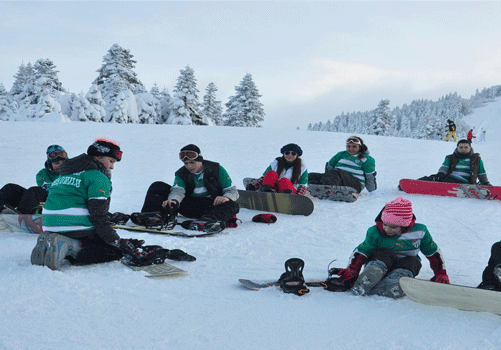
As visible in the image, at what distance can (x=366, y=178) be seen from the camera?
878 centimetres

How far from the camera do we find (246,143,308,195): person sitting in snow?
742 cm

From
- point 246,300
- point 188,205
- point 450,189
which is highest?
point 450,189

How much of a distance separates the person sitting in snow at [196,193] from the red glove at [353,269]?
2609 millimetres

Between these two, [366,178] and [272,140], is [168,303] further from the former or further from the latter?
[272,140]

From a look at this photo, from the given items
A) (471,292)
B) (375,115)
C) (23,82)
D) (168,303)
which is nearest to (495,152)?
(471,292)

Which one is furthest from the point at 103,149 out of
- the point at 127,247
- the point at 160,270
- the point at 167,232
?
the point at 167,232

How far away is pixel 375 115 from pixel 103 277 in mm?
47413

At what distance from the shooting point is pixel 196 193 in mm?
6398

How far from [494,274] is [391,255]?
2.42 feet

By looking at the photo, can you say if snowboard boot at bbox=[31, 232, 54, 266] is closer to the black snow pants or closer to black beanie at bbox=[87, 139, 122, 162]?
black beanie at bbox=[87, 139, 122, 162]

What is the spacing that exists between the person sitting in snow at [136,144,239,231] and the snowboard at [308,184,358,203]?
2.58 m

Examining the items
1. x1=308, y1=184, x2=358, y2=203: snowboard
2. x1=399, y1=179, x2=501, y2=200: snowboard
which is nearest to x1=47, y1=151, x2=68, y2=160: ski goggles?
x1=308, y1=184, x2=358, y2=203: snowboard

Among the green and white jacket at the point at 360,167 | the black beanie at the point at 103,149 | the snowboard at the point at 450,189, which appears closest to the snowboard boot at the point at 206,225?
the black beanie at the point at 103,149

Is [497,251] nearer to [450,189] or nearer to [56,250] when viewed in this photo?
[56,250]
